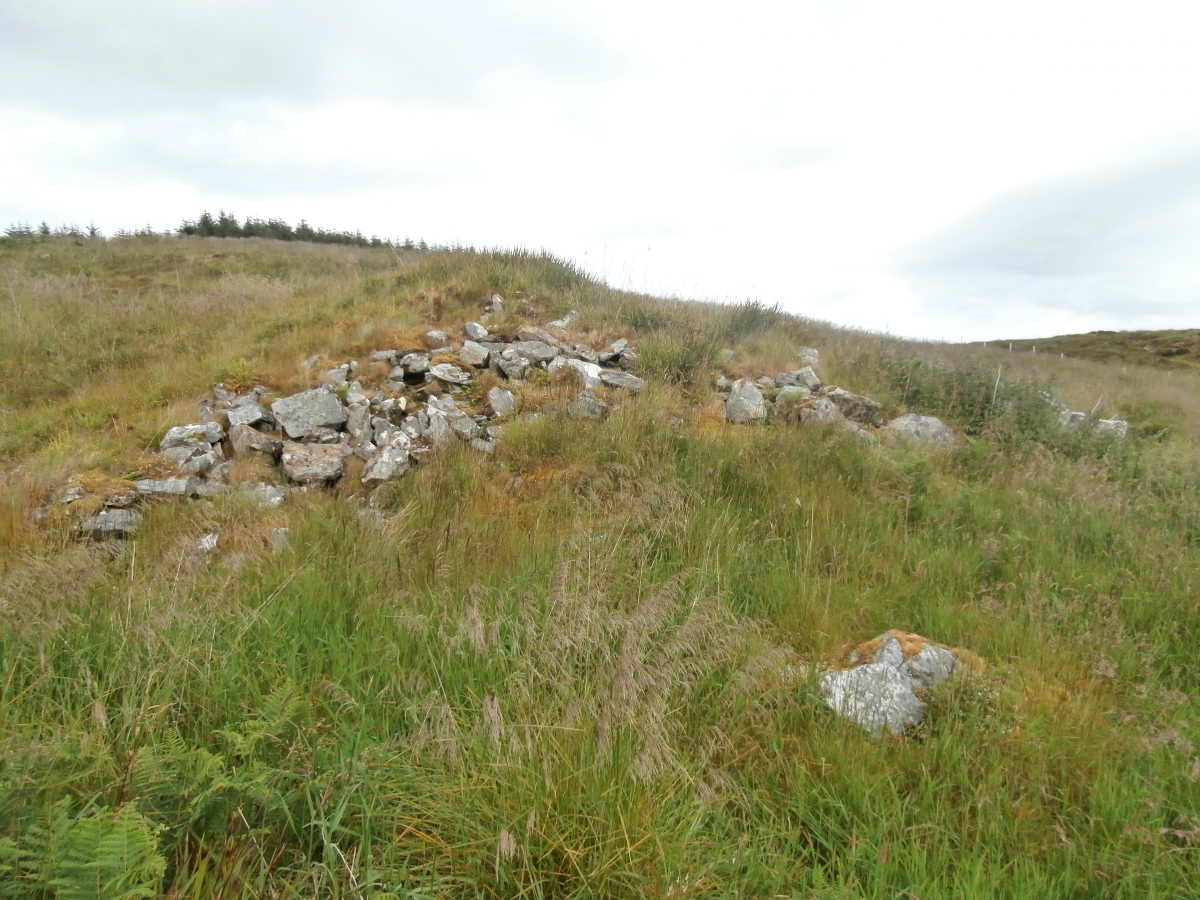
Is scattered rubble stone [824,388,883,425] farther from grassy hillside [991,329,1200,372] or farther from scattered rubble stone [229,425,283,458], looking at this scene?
grassy hillside [991,329,1200,372]

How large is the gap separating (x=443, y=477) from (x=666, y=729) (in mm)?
2953

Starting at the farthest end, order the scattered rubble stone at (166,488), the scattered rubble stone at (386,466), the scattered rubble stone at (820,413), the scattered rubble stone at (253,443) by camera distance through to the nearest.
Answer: the scattered rubble stone at (820,413)
the scattered rubble stone at (253,443)
the scattered rubble stone at (386,466)
the scattered rubble stone at (166,488)

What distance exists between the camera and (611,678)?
212cm

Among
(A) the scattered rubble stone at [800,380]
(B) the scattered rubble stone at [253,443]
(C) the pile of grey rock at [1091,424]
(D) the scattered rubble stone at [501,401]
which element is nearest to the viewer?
(B) the scattered rubble stone at [253,443]

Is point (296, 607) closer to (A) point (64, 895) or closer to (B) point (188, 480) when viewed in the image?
(A) point (64, 895)

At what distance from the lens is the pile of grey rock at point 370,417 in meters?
4.74

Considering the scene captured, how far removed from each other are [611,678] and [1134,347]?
41.5 meters

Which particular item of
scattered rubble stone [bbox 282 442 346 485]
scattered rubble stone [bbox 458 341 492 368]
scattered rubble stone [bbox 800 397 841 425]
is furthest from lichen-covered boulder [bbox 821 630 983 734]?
scattered rubble stone [bbox 458 341 492 368]

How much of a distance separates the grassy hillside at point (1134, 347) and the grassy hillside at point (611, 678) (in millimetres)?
26419

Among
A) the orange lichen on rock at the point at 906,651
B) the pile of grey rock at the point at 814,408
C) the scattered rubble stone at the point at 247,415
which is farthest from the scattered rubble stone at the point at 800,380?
the scattered rubble stone at the point at 247,415

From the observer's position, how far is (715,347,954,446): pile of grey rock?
5730 millimetres

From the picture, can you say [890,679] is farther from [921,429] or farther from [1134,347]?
[1134,347]

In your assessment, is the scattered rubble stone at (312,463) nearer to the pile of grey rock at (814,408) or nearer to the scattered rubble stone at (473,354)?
the scattered rubble stone at (473,354)

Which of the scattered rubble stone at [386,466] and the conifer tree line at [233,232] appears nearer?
the scattered rubble stone at [386,466]
